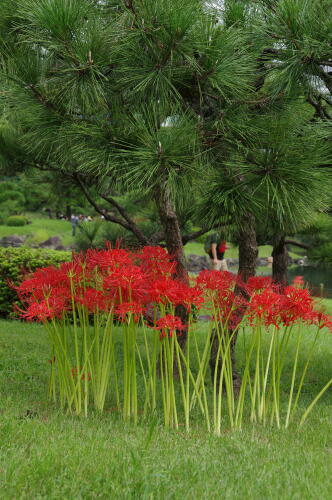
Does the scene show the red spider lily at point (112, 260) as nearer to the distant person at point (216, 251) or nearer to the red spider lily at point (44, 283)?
the red spider lily at point (44, 283)

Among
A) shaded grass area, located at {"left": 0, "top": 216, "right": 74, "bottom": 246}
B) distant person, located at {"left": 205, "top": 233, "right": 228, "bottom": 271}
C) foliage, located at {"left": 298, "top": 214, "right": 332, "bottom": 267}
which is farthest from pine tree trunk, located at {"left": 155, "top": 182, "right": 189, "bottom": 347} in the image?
shaded grass area, located at {"left": 0, "top": 216, "right": 74, "bottom": 246}

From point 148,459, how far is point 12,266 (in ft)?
18.1

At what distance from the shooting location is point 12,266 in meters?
7.36

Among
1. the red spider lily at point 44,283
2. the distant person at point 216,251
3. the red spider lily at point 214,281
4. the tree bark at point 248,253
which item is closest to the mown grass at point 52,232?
the distant person at point 216,251

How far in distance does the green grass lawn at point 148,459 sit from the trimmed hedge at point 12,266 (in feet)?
12.7

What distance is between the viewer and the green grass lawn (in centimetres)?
200

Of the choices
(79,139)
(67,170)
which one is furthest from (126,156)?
(67,170)

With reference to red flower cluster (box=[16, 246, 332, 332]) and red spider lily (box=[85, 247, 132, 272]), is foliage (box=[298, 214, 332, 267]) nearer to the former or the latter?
red flower cluster (box=[16, 246, 332, 332])

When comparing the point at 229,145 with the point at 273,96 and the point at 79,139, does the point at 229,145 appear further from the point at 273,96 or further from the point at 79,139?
the point at 79,139

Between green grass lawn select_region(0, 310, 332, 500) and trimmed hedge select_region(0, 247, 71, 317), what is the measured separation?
3879 millimetres

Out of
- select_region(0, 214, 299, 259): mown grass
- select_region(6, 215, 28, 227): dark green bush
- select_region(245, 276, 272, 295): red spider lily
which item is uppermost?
select_region(245, 276, 272, 295): red spider lily

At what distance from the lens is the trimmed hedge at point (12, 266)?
7.25 meters

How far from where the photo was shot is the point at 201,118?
11.4 ft

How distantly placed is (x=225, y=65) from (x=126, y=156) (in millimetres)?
772
